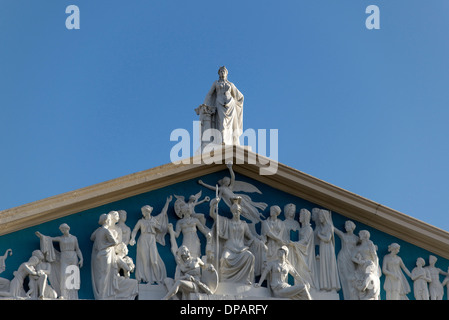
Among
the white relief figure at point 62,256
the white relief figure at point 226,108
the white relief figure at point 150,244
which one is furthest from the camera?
the white relief figure at point 226,108

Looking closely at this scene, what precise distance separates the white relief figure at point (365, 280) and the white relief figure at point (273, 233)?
1399mm

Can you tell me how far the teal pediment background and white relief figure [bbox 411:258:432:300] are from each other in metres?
0.11

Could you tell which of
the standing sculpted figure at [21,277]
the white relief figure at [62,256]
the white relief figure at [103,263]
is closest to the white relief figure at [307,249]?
the white relief figure at [103,263]

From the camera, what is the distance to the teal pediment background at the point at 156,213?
78.4ft

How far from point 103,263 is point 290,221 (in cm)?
361

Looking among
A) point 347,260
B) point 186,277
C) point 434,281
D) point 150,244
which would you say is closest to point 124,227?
point 150,244

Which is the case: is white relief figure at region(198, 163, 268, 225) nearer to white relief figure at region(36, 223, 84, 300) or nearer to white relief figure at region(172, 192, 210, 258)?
white relief figure at region(172, 192, 210, 258)

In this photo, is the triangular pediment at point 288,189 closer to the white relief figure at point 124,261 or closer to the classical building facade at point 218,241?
the classical building facade at point 218,241

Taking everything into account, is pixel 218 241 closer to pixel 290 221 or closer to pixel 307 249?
pixel 290 221

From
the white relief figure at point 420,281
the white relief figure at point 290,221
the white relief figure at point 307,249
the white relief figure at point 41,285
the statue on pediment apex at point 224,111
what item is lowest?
the white relief figure at point 41,285

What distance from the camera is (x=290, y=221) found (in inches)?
987

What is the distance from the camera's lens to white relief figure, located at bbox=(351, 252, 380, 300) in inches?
963
